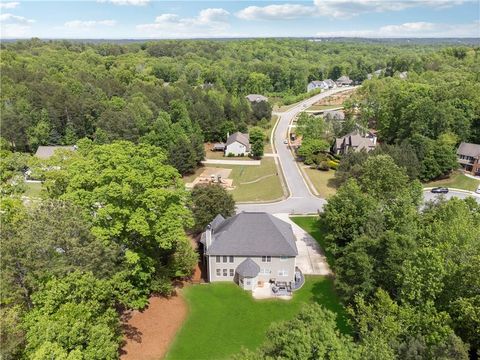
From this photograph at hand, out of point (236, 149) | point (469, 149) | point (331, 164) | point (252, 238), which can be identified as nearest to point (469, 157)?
point (469, 149)

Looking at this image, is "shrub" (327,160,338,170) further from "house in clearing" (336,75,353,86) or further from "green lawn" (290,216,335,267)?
"house in clearing" (336,75,353,86)

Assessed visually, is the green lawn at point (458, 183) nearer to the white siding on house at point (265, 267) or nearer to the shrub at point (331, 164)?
the shrub at point (331, 164)

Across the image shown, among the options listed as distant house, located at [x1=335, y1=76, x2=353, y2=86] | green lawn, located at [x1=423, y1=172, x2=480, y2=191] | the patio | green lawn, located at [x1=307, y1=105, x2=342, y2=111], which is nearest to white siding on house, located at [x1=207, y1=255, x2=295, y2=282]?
the patio

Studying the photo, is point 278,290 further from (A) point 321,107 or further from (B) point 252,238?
(A) point 321,107

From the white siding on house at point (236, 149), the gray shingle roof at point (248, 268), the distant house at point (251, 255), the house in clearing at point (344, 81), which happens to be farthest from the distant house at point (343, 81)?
the gray shingle roof at point (248, 268)

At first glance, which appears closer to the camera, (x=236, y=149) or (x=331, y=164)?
(x=331, y=164)

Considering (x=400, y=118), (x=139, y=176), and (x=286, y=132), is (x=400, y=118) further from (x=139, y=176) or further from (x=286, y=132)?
(x=139, y=176)
